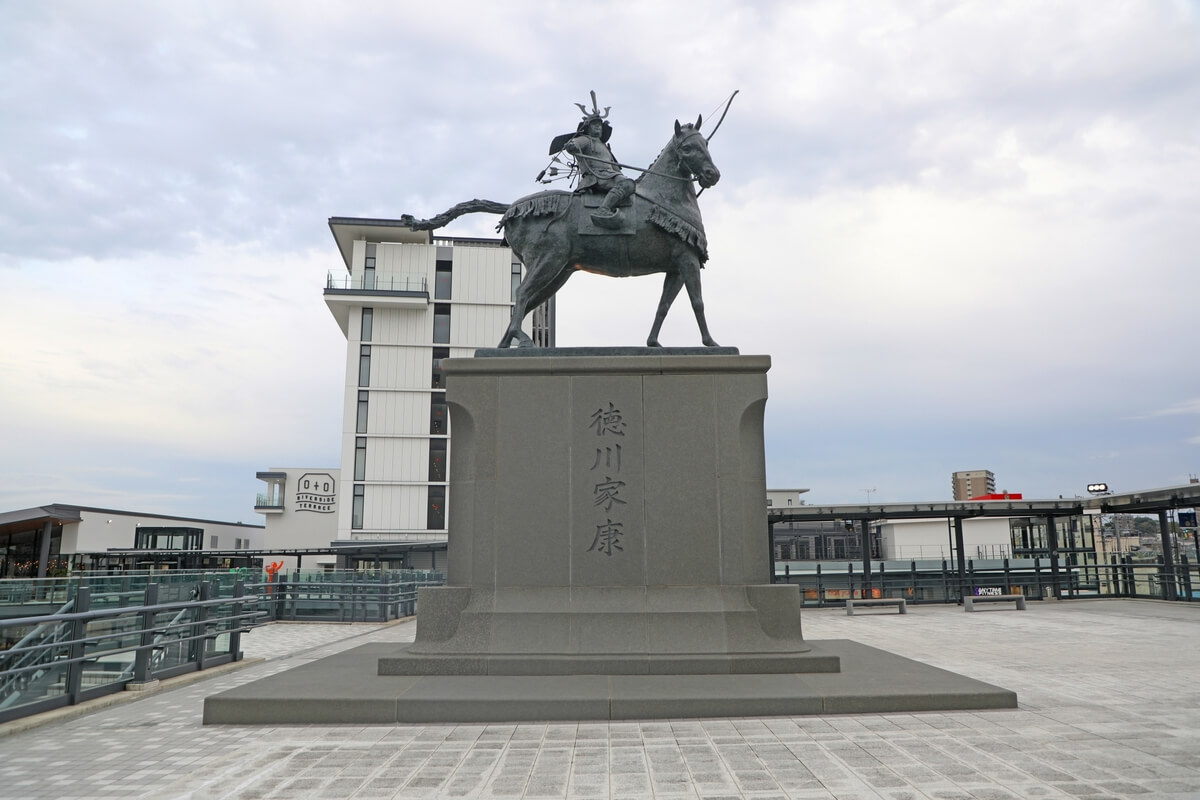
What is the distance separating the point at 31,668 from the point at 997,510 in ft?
74.5

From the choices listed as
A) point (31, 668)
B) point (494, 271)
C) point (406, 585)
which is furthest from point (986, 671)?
point (494, 271)

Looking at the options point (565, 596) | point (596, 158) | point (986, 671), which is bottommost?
point (986, 671)

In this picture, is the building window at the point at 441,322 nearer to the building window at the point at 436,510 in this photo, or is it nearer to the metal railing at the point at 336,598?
the building window at the point at 436,510

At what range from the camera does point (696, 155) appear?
29.5 feet

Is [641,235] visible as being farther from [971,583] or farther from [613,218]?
[971,583]

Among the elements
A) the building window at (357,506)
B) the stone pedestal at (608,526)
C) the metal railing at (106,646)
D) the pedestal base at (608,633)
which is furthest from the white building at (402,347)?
the pedestal base at (608,633)

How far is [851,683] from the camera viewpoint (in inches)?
287

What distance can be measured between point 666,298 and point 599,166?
5.72ft

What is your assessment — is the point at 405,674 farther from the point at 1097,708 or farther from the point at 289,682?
the point at 1097,708

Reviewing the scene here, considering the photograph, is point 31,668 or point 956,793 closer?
point 956,793

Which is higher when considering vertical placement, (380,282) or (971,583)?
(380,282)

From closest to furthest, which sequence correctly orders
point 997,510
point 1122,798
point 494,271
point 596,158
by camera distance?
point 1122,798 < point 596,158 < point 997,510 < point 494,271

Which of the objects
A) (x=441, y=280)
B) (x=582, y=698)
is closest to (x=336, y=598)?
(x=582, y=698)

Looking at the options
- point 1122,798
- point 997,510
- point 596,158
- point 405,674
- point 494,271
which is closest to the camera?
point 1122,798
